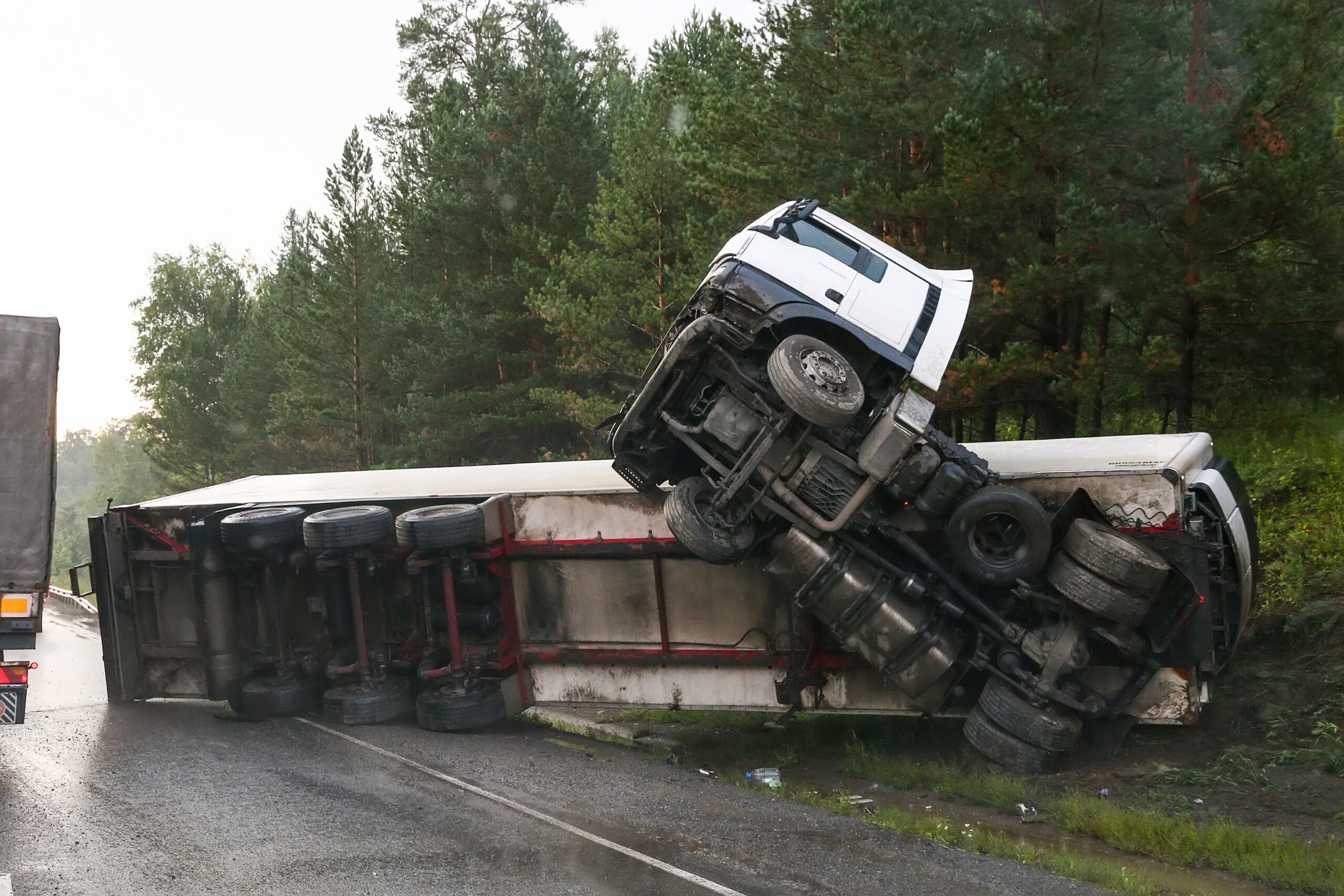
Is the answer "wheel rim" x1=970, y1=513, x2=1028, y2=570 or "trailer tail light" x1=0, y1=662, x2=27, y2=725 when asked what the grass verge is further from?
"trailer tail light" x1=0, y1=662, x2=27, y2=725

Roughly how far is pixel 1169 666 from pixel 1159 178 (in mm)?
6856

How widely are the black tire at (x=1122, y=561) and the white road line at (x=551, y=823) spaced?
9.62ft

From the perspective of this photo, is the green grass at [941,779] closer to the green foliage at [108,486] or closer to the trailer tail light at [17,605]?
the trailer tail light at [17,605]

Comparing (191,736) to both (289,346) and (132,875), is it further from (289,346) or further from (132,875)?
(289,346)

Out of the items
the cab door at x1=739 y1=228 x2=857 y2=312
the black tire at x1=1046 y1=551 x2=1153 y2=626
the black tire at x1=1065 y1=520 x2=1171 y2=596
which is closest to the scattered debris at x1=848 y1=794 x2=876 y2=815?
the black tire at x1=1046 y1=551 x2=1153 y2=626

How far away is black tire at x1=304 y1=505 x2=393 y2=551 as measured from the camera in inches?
337

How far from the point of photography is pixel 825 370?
6.71m

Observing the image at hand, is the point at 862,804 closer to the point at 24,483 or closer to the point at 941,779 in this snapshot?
the point at 941,779

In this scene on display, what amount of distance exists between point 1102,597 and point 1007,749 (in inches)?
46.3

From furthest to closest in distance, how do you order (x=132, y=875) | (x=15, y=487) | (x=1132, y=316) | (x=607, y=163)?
(x=607, y=163) → (x=1132, y=316) → (x=15, y=487) → (x=132, y=875)

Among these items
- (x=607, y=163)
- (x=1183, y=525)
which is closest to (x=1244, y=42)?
(x=1183, y=525)

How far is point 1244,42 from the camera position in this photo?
10.6 metres

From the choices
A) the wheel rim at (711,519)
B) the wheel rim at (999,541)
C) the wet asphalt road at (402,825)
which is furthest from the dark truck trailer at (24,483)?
the wheel rim at (999,541)

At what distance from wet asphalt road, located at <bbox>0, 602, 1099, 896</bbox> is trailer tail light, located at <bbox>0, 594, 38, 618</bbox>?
1145mm
